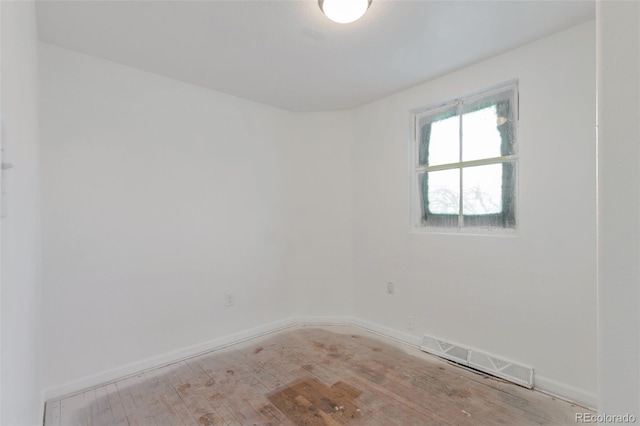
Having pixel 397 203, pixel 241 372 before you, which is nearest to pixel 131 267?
pixel 241 372

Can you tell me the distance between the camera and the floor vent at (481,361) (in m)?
2.20

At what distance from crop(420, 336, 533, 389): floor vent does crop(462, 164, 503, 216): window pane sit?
1.18 metres

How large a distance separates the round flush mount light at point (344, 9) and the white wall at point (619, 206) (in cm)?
136

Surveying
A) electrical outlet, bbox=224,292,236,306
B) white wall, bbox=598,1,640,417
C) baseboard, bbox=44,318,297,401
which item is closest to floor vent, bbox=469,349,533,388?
baseboard, bbox=44,318,297,401

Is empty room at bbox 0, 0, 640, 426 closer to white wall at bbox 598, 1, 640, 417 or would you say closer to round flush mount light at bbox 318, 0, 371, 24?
round flush mount light at bbox 318, 0, 371, 24

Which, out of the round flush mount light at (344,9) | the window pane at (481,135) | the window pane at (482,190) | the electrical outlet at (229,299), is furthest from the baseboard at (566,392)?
the round flush mount light at (344,9)

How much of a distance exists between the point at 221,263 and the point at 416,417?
82.3 inches

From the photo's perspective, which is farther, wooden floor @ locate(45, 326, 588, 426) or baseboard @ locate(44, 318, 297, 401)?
baseboard @ locate(44, 318, 297, 401)

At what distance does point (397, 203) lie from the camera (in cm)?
310

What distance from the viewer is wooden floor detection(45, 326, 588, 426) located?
1858mm

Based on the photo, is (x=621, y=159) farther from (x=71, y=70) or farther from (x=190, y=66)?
(x=71, y=70)

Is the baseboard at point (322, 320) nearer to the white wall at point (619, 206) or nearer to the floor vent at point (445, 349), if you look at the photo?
the floor vent at point (445, 349)

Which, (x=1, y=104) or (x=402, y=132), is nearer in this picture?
(x=1, y=104)

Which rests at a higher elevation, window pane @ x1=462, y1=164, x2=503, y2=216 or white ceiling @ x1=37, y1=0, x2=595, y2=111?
white ceiling @ x1=37, y1=0, x2=595, y2=111
